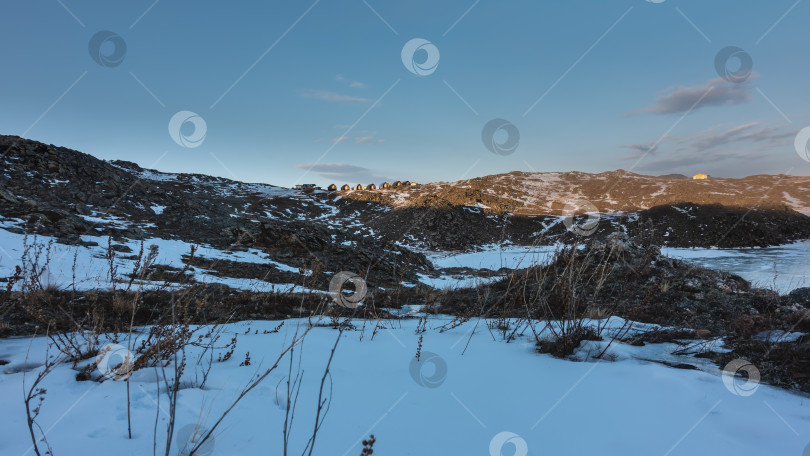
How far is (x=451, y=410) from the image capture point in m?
1.77

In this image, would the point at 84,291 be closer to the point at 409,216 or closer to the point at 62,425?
the point at 62,425

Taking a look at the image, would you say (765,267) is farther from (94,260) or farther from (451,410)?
(94,260)

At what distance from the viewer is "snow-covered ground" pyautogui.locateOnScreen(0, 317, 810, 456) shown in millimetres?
1425

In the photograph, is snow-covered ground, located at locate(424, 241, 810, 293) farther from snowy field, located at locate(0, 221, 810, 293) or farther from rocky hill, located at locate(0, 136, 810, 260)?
rocky hill, located at locate(0, 136, 810, 260)

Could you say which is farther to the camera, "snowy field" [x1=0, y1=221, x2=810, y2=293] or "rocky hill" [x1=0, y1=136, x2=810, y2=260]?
"rocky hill" [x1=0, y1=136, x2=810, y2=260]

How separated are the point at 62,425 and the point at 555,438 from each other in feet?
7.12

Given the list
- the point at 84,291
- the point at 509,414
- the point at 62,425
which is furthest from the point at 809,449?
the point at 84,291

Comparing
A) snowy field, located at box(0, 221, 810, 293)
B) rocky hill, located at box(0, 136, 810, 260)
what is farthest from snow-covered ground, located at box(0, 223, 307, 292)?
rocky hill, located at box(0, 136, 810, 260)

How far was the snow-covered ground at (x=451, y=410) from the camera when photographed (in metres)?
1.42

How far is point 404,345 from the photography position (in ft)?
10.2

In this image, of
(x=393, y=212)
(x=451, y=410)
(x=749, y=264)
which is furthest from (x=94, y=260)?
(x=393, y=212)

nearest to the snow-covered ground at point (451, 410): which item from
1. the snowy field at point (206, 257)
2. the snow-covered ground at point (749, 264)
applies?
the snowy field at point (206, 257)

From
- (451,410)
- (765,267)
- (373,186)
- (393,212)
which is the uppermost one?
(373,186)

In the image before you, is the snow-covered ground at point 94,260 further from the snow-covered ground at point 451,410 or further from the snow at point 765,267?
the snow at point 765,267
